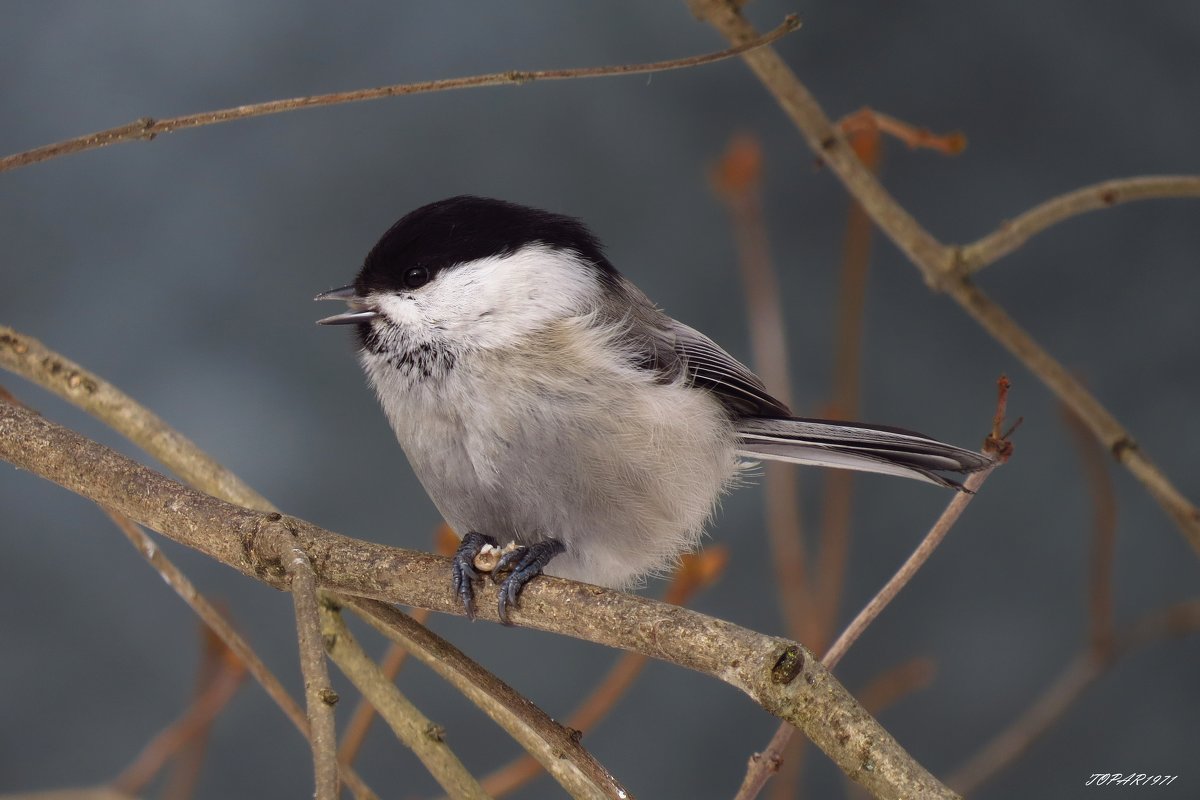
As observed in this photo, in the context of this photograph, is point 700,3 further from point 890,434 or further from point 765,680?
point 765,680

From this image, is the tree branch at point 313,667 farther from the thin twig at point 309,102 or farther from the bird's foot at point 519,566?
the thin twig at point 309,102

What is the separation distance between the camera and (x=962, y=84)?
199cm

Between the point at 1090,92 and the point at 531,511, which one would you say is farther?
the point at 1090,92

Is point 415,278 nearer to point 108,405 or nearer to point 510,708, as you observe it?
point 108,405

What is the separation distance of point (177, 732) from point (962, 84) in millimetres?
→ 1599

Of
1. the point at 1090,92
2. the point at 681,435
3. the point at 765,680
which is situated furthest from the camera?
the point at 1090,92

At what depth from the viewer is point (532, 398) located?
3.58 ft

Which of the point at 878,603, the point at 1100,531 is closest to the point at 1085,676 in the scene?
the point at 1100,531

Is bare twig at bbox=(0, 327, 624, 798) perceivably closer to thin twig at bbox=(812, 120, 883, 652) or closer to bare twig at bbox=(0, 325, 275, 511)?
bare twig at bbox=(0, 325, 275, 511)

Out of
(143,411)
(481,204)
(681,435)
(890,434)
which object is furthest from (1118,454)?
(143,411)

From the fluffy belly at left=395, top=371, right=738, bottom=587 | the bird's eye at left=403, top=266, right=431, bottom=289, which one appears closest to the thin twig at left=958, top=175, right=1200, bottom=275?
the fluffy belly at left=395, top=371, right=738, bottom=587

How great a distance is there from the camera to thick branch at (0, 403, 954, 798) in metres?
0.71

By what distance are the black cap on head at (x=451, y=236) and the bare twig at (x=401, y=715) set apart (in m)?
0.33

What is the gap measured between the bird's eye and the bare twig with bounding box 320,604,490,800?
1.05ft
